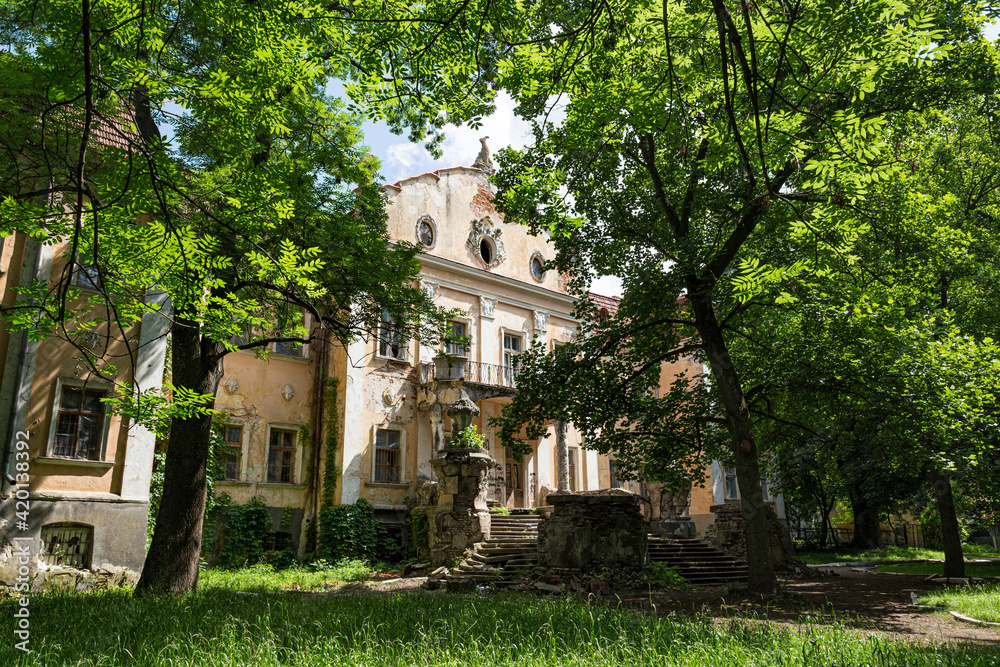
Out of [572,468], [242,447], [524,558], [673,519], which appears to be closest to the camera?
[524,558]

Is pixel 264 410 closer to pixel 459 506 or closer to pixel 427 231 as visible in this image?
pixel 459 506

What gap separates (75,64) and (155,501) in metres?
11.2

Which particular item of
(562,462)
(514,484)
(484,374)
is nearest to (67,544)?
(484,374)

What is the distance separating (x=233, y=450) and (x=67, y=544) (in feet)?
17.3

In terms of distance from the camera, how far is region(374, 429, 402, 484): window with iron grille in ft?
64.4

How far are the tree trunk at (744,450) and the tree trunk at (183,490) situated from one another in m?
7.81

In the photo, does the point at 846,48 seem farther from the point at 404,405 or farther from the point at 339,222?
the point at 404,405

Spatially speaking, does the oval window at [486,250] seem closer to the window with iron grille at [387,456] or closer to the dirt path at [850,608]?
the window with iron grille at [387,456]

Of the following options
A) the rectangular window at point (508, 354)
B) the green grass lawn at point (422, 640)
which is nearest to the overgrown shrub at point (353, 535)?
the rectangular window at point (508, 354)

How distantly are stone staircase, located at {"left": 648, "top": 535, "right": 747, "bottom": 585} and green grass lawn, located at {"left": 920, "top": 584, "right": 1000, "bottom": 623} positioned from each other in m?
4.61

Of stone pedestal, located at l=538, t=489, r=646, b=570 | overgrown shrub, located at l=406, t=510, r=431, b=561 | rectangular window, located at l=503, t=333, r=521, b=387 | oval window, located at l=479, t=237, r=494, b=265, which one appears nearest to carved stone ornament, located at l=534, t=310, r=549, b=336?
rectangular window, located at l=503, t=333, r=521, b=387

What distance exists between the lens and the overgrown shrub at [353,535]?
17547 millimetres

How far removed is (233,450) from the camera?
17531mm

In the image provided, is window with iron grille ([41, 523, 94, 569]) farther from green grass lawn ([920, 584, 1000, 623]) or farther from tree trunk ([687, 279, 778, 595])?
green grass lawn ([920, 584, 1000, 623])
